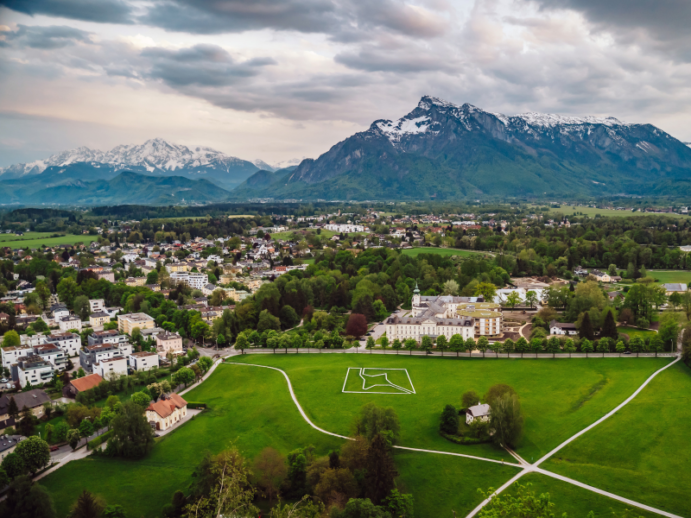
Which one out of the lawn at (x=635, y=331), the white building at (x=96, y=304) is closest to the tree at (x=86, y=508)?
the lawn at (x=635, y=331)

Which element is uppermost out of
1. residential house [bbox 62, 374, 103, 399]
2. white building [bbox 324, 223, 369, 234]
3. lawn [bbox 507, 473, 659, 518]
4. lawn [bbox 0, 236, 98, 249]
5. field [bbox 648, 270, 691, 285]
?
white building [bbox 324, 223, 369, 234]

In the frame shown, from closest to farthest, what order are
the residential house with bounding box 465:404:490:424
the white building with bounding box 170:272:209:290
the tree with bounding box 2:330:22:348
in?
1. the residential house with bounding box 465:404:490:424
2. the tree with bounding box 2:330:22:348
3. the white building with bounding box 170:272:209:290

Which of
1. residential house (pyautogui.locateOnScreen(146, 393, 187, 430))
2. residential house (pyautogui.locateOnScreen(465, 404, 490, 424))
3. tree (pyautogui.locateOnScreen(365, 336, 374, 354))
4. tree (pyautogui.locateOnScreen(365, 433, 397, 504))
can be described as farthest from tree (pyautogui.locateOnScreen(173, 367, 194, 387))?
residential house (pyautogui.locateOnScreen(465, 404, 490, 424))

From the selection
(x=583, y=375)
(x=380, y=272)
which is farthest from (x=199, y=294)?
(x=583, y=375)

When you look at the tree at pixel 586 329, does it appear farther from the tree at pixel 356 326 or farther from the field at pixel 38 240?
the field at pixel 38 240

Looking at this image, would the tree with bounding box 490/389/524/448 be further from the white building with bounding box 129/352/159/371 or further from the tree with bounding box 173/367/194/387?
the white building with bounding box 129/352/159/371

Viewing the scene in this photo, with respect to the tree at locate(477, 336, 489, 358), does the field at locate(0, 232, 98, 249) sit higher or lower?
higher
